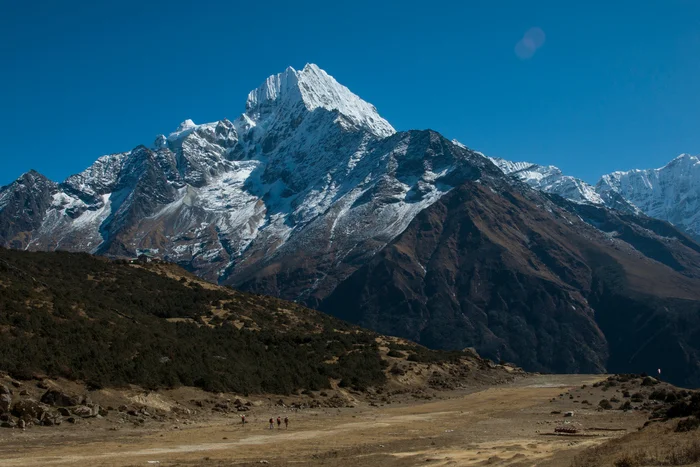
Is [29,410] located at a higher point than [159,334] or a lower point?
lower

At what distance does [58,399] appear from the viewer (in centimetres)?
4712

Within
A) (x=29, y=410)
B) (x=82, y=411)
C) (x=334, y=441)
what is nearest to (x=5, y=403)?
(x=29, y=410)

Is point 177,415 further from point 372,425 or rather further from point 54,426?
point 372,425

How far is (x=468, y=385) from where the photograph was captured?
99.9 m

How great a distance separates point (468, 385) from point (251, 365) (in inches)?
1594

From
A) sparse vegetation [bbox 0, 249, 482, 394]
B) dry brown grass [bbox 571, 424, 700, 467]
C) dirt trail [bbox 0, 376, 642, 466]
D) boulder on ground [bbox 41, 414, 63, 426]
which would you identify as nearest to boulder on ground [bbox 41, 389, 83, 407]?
boulder on ground [bbox 41, 414, 63, 426]

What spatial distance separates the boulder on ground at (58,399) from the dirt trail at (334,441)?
14.6ft

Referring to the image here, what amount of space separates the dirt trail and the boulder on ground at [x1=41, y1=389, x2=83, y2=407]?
4.45 metres

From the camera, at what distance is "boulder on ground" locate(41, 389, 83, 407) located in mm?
46719

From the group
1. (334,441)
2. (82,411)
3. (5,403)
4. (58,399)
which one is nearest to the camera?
(5,403)

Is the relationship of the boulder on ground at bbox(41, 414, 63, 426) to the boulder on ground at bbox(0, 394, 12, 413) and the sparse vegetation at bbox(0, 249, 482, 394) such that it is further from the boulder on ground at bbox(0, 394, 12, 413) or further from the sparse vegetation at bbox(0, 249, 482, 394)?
the sparse vegetation at bbox(0, 249, 482, 394)

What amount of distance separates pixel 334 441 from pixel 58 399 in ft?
64.4

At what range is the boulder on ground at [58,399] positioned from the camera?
153ft

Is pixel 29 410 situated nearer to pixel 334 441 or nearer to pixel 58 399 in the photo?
pixel 58 399
